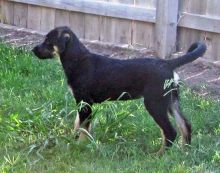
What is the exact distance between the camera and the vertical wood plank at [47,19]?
1057 centimetres

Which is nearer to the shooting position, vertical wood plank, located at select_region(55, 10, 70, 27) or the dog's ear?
the dog's ear

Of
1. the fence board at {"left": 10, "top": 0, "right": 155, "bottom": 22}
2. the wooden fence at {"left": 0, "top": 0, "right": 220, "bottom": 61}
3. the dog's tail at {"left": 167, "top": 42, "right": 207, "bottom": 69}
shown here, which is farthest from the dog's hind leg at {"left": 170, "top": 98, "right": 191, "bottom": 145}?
the fence board at {"left": 10, "top": 0, "right": 155, "bottom": 22}

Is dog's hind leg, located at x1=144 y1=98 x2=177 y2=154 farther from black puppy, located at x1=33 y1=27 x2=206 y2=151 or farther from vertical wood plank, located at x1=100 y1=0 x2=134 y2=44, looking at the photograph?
vertical wood plank, located at x1=100 y1=0 x2=134 y2=44

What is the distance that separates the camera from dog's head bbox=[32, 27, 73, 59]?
20.2 ft

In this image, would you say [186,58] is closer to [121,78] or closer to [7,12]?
[121,78]

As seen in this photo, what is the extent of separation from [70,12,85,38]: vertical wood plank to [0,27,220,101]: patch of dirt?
363 mm

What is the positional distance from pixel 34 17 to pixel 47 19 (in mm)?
307

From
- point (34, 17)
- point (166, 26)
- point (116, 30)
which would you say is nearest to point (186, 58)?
point (166, 26)

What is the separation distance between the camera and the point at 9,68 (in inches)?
327

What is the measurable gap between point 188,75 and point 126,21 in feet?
5.67


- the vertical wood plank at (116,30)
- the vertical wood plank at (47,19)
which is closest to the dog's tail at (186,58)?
the vertical wood plank at (116,30)

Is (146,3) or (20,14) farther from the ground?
(146,3)

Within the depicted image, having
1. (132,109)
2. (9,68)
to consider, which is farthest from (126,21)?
(132,109)

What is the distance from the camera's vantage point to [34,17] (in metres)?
10.8
